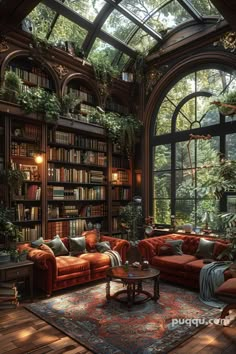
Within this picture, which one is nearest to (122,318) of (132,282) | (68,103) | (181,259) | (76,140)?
(132,282)

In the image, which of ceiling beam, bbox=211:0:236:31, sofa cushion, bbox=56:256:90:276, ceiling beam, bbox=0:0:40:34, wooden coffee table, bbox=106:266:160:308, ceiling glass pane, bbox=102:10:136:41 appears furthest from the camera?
ceiling glass pane, bbox=102:10:136:41

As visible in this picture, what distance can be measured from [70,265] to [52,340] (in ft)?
4.95

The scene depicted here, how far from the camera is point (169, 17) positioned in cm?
578

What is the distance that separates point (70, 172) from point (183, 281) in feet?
9.69

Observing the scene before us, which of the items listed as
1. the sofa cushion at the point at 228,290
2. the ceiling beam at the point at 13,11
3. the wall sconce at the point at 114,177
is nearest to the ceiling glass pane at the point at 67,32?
the ceiling beam at the point at 13,11

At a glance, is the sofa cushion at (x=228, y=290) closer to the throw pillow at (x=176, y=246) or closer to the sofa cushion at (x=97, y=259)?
the throw pillow at (x=176, y=246)

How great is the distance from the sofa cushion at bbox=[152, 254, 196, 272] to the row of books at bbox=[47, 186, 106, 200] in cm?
188

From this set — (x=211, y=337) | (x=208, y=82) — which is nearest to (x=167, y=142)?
(x=208, y=82)

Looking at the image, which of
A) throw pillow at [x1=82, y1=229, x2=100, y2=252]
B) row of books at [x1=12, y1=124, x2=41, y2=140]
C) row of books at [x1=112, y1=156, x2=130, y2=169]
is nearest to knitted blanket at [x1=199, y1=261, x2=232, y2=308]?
throw pillow at [x1=82, y1=229, x2=100, y2=252]

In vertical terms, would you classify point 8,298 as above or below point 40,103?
below

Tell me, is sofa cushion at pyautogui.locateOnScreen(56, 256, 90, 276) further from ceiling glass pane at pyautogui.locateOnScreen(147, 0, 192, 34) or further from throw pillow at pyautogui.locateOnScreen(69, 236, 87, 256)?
ceiling glass pane at pyautogui.locateOnScreen(147, 0, 192, 34)

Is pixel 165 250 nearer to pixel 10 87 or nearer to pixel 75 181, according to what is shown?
pixel 75 181

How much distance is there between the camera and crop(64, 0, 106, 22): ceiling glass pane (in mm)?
5266

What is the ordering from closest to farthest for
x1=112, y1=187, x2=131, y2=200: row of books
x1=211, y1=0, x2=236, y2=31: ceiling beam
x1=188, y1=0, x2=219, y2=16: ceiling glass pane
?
x1=211, y1=0, x2=236, y2=31: ceiling beam < x1=188, y1=0, x2=219, y2=16: ceiling glass pane < x1=112, y1=187, x2=131, y2=200: row of books
